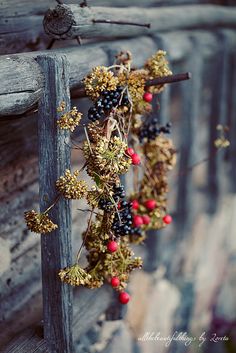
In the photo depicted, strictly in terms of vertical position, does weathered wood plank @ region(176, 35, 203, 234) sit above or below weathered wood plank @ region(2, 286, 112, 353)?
above

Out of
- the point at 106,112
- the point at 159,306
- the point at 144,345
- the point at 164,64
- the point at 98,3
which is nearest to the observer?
the point at 106,112

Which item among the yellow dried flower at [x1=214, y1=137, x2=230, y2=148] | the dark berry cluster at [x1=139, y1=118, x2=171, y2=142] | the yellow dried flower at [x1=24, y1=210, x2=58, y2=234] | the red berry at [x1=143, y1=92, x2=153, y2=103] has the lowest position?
the yellow dried flower at [x1=24, y1=210, x2=58, y2=234]

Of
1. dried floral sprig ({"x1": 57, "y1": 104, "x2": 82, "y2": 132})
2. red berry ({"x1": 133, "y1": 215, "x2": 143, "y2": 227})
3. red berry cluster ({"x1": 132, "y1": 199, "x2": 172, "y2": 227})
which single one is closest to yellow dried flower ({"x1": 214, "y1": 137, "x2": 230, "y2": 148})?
red berry cluster ({"x1": 132, "y1": 199, "x2": 172, "y2": 227})

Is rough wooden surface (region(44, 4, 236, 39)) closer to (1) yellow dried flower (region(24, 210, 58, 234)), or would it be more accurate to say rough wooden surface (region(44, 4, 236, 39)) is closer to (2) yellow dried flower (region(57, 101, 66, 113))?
(2) yellow dried flower (region(57, 101, 66, 113))

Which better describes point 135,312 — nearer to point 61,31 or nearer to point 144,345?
point 144,345

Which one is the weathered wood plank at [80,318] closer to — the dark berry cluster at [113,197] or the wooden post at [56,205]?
the wooden post at [56,205]

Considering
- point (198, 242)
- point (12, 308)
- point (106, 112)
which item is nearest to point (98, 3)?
point (106, 112)

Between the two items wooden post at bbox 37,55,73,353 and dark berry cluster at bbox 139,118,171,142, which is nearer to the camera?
wooden post at bbox 37,55,73,353
